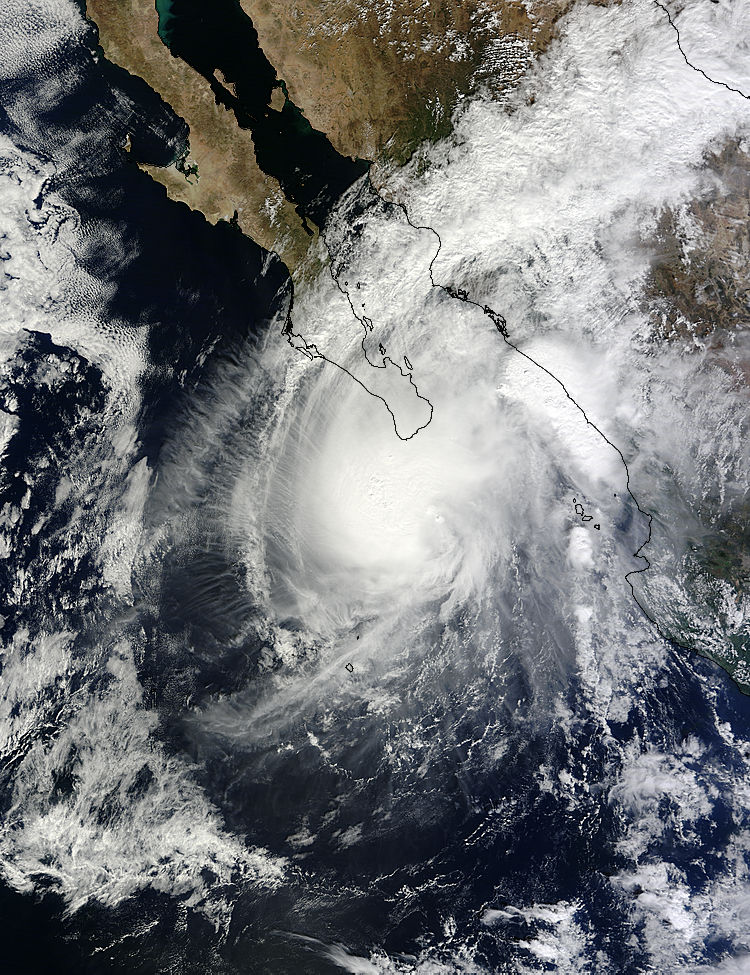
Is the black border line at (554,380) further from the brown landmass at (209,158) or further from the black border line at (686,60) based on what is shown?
the black border line at (686,60)

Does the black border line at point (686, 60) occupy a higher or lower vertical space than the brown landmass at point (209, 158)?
lower

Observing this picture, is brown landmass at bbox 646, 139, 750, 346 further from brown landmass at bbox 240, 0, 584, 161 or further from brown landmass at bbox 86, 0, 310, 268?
brown landmass at bbox 86, 0, 310, 268

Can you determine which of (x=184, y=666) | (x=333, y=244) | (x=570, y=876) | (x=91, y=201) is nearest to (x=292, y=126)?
(x=333, y=244)

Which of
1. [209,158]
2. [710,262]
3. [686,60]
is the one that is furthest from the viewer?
[209,158]

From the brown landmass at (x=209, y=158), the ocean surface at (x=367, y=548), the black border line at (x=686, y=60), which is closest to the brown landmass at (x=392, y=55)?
the ocean surface at (x=367, y=548)

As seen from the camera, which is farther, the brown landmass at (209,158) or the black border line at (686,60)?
the brown landmass at (209,158)

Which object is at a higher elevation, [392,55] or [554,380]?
[392,55]

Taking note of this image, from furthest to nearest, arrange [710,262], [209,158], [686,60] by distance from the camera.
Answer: [209,158] < [710,262] < [686,60]

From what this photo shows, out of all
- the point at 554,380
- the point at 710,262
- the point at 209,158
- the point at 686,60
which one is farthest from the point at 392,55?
the point at 710,262

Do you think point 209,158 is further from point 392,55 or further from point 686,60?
point 686,60
